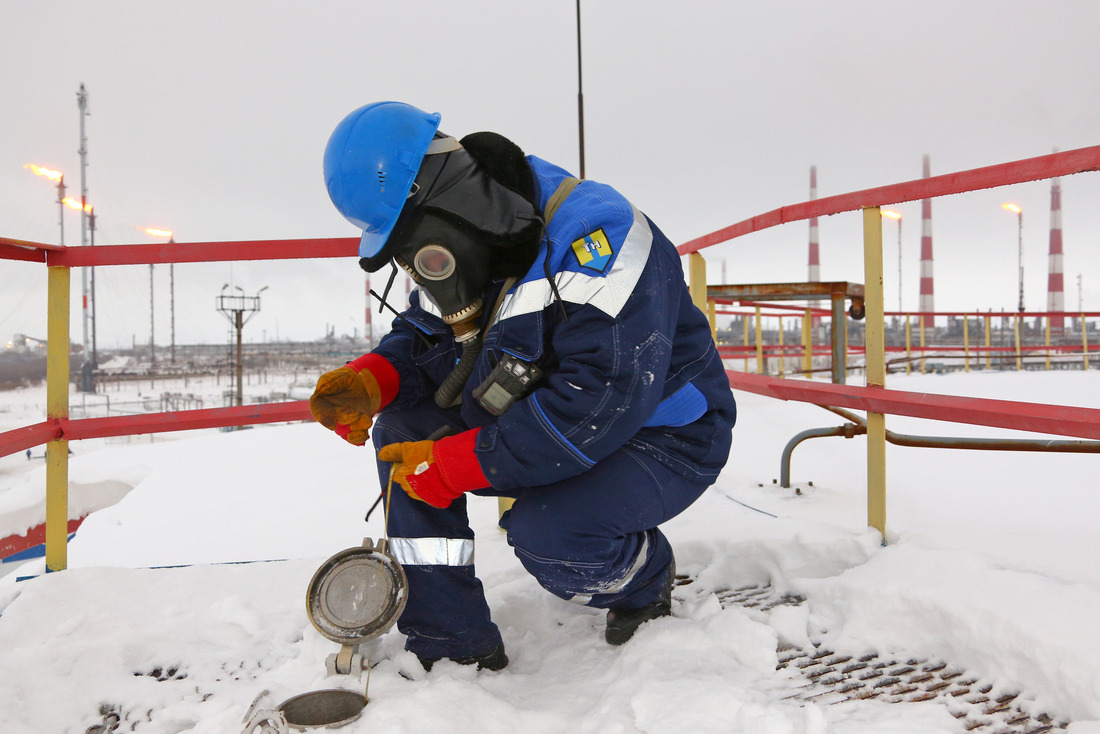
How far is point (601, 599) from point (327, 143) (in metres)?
1.08

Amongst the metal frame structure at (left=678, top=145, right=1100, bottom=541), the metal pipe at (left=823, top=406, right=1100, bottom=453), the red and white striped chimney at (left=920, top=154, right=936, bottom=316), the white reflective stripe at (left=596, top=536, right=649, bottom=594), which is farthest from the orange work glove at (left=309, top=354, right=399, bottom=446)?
the red and white striped chimney at (left=920, top=154, right=936, bottom=316)

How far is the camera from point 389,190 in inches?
45.9

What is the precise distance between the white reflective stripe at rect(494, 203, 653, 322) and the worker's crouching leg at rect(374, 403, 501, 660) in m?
0.47

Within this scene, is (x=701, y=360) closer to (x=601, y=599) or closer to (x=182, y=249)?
(x=601, y=599)

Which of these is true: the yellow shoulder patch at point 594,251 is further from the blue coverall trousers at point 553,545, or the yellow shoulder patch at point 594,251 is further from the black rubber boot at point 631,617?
the black rubber boot at point 631,617

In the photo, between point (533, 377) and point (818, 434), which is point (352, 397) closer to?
point (533, 377)

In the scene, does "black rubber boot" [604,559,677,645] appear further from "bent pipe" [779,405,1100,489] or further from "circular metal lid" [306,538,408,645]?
"bent pipe" [779,405,1100,489]

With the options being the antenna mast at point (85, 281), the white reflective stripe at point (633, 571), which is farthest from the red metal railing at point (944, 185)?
the antenna mast at point (85, 281)

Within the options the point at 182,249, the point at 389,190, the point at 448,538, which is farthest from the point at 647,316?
the point at 182,249

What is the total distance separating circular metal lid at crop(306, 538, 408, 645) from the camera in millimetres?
1222

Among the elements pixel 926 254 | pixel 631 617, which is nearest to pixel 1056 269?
pixel 926 254

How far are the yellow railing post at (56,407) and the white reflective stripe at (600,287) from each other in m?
1.31

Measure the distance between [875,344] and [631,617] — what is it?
97cm

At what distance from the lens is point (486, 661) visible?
129cm
